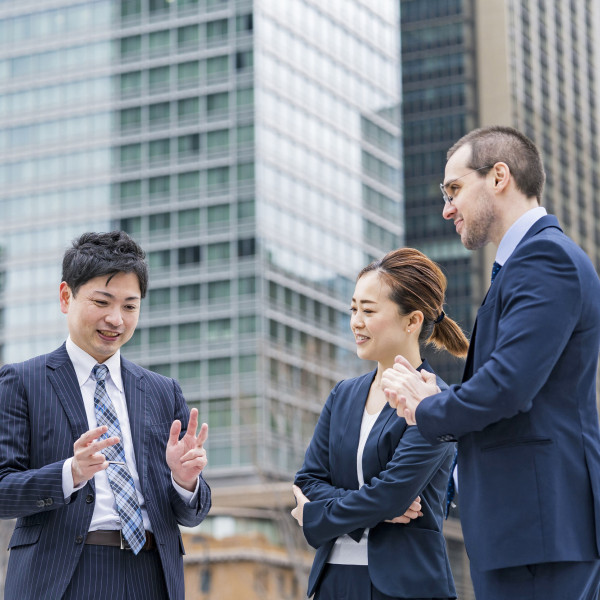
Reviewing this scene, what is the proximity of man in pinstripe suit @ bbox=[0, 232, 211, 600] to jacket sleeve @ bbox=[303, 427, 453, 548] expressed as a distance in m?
0.49

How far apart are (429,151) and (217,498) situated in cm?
3117

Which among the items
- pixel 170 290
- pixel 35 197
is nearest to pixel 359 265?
pixel 170 290

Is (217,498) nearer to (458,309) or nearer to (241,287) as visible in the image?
(241,287)

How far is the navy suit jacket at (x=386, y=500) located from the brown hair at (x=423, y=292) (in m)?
0.39

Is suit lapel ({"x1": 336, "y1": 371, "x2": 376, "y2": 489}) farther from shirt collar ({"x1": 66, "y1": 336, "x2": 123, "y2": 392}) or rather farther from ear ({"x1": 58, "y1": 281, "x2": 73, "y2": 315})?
ear ({"x1": 58, "y1": 281, "x2": 73, "y2": 315})

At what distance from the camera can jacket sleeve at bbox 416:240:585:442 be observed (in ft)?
12.0

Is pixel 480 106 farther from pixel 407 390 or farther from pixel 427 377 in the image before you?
pixel 407 390

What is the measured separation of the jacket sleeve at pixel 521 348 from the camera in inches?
144

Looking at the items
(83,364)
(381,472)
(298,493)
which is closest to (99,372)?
(83,364)

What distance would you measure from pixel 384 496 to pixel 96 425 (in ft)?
3.62

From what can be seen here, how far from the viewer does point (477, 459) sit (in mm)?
3836

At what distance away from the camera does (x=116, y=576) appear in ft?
14.4

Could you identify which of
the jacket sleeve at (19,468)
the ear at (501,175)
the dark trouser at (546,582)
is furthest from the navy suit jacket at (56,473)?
the ear at (501,175)

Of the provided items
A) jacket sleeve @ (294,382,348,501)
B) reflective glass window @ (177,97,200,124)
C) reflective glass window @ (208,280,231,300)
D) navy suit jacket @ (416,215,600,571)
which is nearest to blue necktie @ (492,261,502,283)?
navy suit jacket @ (416,215,600,571)
